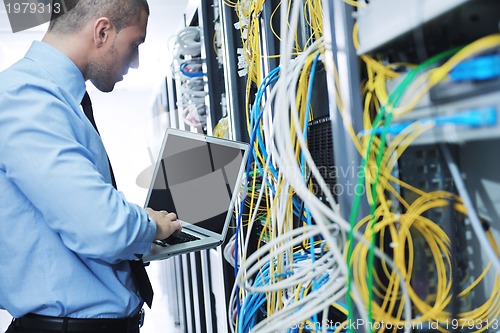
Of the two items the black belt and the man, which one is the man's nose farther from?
the black belt

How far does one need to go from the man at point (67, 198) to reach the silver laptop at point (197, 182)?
273 mm

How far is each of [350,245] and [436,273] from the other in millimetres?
154

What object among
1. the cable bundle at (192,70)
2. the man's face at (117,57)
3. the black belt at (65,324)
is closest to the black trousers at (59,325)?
the black belt at (65,324)

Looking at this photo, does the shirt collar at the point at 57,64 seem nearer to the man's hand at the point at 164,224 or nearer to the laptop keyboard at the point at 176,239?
the man's hand at the point at 164,224

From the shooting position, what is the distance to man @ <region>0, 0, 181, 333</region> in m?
0.84

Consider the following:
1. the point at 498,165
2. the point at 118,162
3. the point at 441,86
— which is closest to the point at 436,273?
the point at 498,165

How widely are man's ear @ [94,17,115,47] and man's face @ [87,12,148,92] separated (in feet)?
0.04

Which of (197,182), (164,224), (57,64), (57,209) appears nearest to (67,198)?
(57,209)

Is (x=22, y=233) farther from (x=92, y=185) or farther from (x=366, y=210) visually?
(x=366, y=210)

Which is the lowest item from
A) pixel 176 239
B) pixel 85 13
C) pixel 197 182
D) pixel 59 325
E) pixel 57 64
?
pixel 59 325

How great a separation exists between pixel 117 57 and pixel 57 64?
0.48 ft

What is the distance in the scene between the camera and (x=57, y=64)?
40.1 inches

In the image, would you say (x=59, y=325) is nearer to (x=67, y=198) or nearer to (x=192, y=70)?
(x=67, y=198)

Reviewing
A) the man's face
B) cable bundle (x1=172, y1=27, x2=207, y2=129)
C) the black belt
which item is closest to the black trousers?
the black belt
